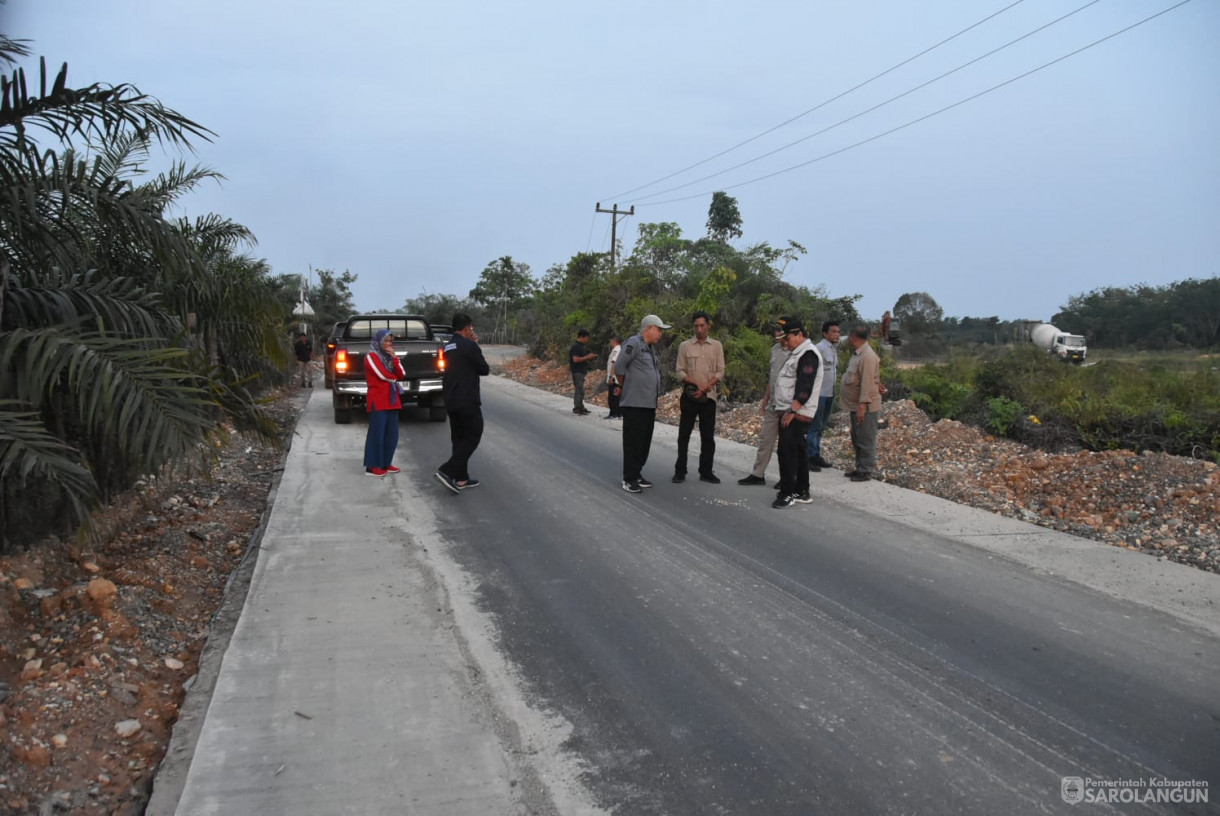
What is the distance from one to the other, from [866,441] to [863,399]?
531mm

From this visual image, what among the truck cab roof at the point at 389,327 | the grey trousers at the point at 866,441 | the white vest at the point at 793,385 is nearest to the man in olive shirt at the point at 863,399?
the grey trousers at the point at 866,441

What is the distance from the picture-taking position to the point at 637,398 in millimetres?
8328

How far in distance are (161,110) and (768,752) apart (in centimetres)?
464

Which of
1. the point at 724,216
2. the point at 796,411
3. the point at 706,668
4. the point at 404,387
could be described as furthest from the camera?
the point at 724,216

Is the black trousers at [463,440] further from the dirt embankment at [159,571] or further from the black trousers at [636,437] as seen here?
the dirt embankment at [159,571]

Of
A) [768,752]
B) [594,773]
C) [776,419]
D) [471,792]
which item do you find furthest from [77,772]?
[776,419]

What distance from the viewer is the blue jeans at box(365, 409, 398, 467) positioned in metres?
9.15

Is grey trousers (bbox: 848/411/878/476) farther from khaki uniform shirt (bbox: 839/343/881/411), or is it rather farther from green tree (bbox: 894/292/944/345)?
green tree (bbox: 894/292/944/345)

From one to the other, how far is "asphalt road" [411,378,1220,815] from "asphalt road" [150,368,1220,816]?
2 centimetres

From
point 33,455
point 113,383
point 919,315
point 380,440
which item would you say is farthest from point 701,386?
point 919,315

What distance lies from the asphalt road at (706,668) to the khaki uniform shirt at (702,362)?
A: 1804mm

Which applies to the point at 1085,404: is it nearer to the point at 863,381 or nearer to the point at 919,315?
the point at 863,381

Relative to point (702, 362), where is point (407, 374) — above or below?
below

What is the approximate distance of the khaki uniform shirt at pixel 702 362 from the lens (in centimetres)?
856
